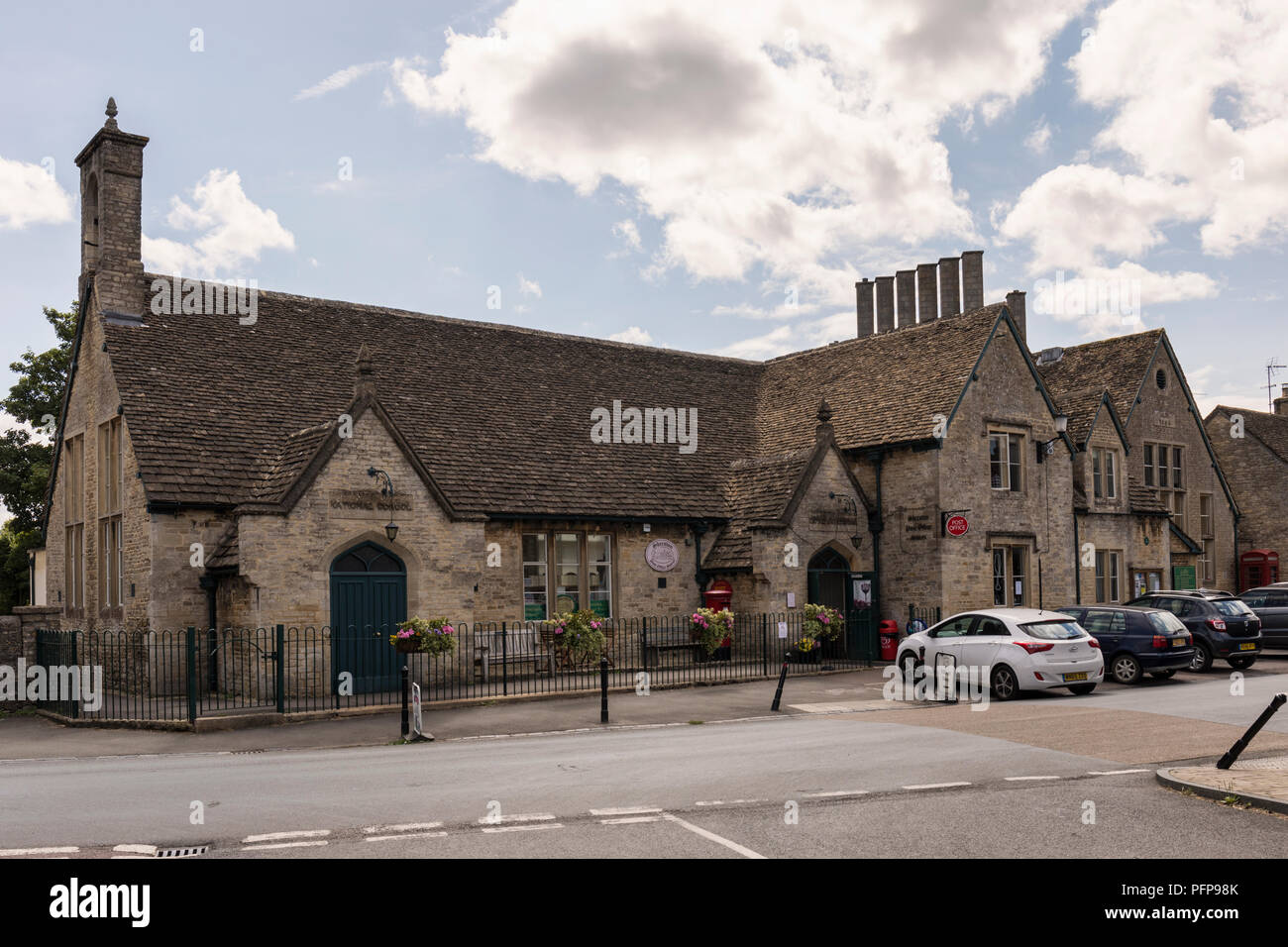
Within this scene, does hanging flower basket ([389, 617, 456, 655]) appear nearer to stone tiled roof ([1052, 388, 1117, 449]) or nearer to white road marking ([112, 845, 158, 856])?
white road marking ([112, 845, 158, 856])

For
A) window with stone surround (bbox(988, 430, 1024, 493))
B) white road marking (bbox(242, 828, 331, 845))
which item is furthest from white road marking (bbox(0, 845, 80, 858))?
window with stone surround (bbox(988, 430, 1024, 493))

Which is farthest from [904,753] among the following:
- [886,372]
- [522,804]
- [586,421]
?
[886,372]

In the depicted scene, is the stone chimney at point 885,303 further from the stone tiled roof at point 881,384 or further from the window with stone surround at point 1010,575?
the window with stone surround at point 1010,575

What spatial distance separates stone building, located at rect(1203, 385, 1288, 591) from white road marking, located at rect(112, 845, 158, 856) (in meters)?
41.5

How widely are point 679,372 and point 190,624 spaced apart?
58.2ft

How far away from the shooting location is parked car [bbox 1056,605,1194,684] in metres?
21.9

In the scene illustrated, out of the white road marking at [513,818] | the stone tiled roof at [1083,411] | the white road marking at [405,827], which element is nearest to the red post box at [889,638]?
the stone tiled roof at [1083,411]

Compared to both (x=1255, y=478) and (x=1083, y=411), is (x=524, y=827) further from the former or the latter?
(x=1255, y=478)

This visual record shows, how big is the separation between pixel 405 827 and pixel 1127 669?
17.4 metres

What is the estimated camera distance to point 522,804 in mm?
10398

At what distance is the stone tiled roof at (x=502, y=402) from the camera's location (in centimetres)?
2309

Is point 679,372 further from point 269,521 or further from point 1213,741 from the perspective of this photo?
point 1213,741

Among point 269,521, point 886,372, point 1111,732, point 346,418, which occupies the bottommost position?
point 1111,732

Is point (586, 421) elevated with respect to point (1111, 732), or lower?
elevated
